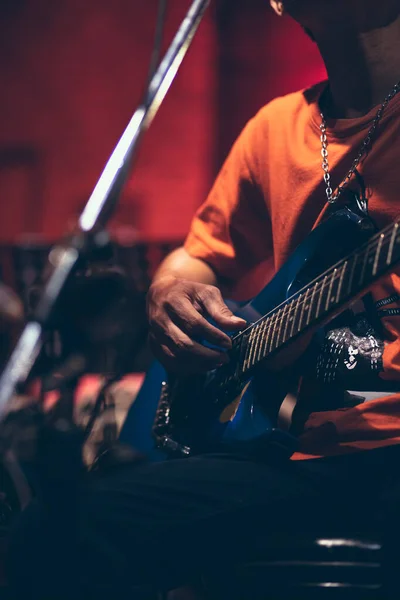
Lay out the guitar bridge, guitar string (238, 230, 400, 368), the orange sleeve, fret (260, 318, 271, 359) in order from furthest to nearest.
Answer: the orange sleeve < the guitar bridge < fret (260, 318, 271, 359) < guitar string (238, 230, 400, 368)

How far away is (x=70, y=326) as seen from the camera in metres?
0.88

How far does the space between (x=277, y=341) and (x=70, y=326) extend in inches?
13.9

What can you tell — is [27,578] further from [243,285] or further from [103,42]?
[103,42]

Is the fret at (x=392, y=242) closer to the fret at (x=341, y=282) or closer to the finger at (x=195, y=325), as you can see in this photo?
the fret at (x=341, y=282)

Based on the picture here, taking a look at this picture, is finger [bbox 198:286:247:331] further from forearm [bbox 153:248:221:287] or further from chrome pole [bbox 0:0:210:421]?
chrome pole [bbox 0:0:210:421]

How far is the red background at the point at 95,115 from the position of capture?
361 centimetres

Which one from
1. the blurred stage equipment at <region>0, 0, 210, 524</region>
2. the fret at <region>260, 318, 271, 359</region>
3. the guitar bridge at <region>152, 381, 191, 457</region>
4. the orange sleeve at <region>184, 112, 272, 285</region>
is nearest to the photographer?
the blurred stage equipment at <region>0, 0, 210, 524</region>

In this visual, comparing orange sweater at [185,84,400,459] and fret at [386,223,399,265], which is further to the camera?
orange sweater at [185,84,400,459]

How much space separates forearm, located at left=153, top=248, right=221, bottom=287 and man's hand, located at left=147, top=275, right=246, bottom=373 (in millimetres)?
90

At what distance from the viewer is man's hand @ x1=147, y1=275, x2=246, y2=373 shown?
120 centimetres

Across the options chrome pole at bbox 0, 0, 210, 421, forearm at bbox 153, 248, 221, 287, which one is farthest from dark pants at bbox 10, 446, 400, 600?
forearm at bbox 153, 248, 221, 287

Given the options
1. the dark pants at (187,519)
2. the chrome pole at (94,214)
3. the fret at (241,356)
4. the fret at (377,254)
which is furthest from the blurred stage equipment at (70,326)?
the fret at (377,254)

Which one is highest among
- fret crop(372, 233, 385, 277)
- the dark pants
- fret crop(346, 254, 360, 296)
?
fret crop(372, 233, 385, 277)

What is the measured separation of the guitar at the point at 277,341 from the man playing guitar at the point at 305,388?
4 cm
